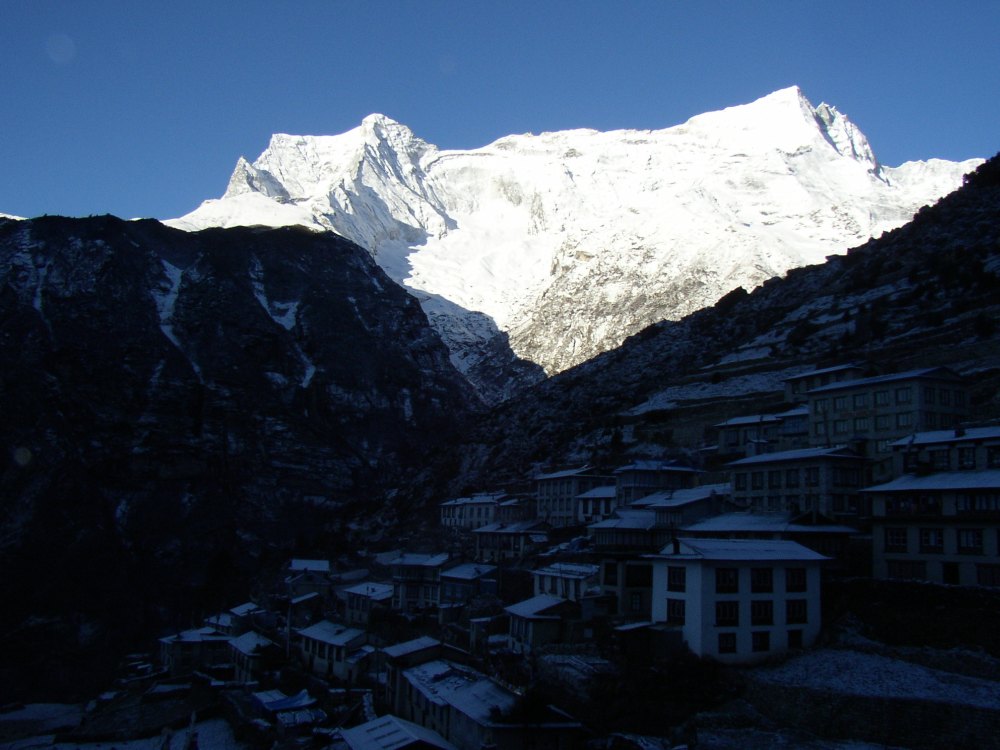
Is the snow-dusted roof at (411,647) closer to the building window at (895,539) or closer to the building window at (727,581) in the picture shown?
the building window at (727,581)

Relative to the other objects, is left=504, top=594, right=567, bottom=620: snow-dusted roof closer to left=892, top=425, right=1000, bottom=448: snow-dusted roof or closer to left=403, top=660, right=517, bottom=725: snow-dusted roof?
left=403, top=660, right=517, bottom=725: snow-dusted roof

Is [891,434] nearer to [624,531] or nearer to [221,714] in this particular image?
[624,531]

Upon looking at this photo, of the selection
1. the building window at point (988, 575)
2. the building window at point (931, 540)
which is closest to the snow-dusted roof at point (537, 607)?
the building window at point (931, 540)

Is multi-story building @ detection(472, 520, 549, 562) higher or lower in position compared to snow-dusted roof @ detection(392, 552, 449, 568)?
higher

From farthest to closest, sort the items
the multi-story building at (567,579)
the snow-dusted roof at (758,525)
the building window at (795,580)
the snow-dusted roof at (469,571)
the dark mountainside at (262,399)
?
the dark mountainside at (262,399), the snow-dusted roof at (469,571), the multi-story building at (567,579), the snow-dusted roof at (758,525), the building window at (795,580)

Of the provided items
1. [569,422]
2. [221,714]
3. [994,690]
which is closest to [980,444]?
[994,690]

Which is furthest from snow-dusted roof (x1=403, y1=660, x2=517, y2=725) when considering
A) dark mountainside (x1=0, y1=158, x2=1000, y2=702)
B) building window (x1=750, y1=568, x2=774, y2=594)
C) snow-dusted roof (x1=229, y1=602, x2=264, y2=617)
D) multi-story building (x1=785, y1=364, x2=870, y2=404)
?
dark mountainside (x1=0, y1=158, x2=1000, y2=702)
